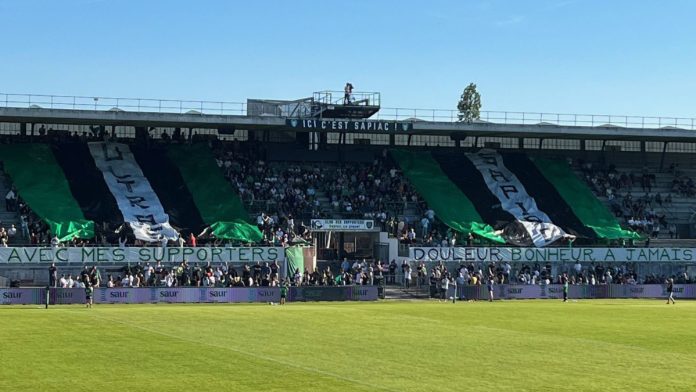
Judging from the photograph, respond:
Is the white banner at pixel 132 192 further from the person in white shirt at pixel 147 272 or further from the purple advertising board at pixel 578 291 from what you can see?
the purple advertising board at pixel 578 291

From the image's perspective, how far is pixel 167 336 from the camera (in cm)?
3198

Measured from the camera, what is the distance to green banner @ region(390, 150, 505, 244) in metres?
70.1

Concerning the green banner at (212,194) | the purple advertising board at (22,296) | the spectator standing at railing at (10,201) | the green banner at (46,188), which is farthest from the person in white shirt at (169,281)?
the spectator standing at railing at (10,201)

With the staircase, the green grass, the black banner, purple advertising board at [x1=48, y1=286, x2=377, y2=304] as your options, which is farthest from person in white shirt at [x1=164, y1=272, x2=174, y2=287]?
the black banner

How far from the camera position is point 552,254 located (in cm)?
6838

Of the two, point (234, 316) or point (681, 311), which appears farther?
point (681, 311)

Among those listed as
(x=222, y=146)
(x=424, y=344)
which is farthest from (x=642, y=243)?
(x=424, y=344)

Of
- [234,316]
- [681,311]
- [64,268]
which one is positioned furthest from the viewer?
[64,268]

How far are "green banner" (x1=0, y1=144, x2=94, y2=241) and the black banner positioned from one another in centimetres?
1708

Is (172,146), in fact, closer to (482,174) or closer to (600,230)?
(482,174)

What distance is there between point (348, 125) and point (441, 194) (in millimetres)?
8623

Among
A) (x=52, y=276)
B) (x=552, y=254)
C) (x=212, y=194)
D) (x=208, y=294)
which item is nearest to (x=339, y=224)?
(x=212, y=194)

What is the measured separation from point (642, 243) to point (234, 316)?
39.6m

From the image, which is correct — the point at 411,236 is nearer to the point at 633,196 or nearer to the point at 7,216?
the point at 633,196
